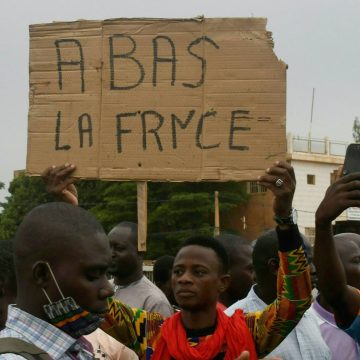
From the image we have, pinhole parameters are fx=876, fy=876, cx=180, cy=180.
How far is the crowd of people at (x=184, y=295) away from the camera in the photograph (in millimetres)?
2725

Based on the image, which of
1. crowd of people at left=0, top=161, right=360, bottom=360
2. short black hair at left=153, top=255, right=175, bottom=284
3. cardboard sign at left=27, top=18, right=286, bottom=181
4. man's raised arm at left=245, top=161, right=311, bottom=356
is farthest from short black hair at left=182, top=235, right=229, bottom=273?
short black hair at left=153, top=255, right=175, bottom=284

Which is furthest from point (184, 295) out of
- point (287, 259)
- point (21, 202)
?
point (21, 202)

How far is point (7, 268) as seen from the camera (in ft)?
13.5

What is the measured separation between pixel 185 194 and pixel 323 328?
3861 cm

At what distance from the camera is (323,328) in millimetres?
4770

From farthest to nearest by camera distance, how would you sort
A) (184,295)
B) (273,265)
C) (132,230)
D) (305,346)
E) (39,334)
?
(132,230), (273,265), (305,346), (184,295), (39,334)

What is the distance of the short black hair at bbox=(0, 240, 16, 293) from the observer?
4.07 m

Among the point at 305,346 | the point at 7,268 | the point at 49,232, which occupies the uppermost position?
the point at 49,232

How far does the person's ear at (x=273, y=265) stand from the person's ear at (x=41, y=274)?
7.98 ft

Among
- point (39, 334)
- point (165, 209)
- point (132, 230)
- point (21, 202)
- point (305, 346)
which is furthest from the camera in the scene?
point (21, 202)

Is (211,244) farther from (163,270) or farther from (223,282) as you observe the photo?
(163,270)

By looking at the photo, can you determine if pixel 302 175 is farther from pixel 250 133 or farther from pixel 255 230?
pixel 250 133

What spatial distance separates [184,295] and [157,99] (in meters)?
1.83

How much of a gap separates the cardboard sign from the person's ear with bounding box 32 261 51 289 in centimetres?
263
